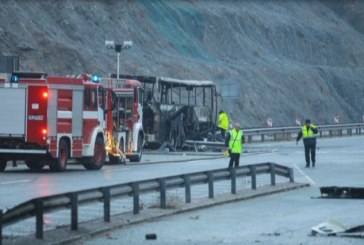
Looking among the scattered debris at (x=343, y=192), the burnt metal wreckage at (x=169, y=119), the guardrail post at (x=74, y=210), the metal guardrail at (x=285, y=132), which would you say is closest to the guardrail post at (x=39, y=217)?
the guardrail post at (x=74, y=210)

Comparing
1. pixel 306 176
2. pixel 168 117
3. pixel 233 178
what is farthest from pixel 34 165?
pixel 168 117

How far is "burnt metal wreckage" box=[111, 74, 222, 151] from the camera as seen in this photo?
4872 centimetres

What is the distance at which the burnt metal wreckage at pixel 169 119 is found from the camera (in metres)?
48.7

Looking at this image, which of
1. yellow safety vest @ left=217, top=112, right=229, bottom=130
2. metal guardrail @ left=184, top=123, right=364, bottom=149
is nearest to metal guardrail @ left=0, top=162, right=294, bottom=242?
metal guardrail @ left=184, top=123, right=364, bottom=149

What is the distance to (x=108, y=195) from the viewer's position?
59.1 feet

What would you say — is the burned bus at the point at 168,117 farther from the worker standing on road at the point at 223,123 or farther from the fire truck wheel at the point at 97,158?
the fire truck wheel at the point at 97,158

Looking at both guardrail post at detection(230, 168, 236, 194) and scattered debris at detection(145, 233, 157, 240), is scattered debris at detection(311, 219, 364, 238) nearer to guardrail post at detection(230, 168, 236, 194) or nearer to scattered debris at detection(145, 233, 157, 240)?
scattered debris at detection(145, 233, 157, 240)

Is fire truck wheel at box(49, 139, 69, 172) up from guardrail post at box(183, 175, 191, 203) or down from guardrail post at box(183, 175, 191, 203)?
up

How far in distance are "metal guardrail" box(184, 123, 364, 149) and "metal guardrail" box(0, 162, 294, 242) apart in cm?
2452

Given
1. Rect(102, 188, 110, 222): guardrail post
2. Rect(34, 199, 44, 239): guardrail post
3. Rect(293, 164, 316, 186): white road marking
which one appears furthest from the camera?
Rect(293, 164, 316, 186): white road marking

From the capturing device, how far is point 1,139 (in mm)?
32781

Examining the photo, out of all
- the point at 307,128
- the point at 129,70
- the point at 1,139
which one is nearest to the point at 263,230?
the point at 1,139

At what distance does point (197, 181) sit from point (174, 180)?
1.28 meters

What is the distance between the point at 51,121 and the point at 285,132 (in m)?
36.4
